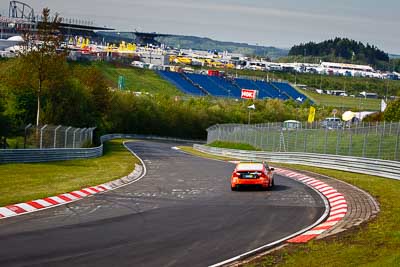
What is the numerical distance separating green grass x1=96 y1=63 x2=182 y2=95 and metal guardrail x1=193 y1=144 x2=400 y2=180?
9334 cm

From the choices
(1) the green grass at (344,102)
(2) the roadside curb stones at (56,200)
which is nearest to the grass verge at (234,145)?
(2) the roadside curb stones at (56,200)

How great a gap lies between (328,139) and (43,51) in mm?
20072

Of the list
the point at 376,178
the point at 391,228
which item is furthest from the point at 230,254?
the point at 376,178

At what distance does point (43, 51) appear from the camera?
52.0 m

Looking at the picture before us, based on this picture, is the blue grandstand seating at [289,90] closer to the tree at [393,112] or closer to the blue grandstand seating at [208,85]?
the blue grandstand seating at [208,85]

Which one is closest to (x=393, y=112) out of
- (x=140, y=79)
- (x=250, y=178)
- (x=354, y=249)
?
(x=250, y=178)

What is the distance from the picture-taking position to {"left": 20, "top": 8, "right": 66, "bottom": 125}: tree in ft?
171

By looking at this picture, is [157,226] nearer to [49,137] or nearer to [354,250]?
[354,250]

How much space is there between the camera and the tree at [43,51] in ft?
171

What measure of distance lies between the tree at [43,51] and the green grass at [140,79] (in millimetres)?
96100

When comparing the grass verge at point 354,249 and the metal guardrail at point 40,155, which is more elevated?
the grass verge at point 354,249

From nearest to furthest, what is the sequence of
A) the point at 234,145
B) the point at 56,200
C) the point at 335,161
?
the point at 56,200 < the point at 335,161 < the point at 234,145

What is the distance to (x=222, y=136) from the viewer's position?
79.8 metres

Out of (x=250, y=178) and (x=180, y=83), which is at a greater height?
(x=180, y=83)
